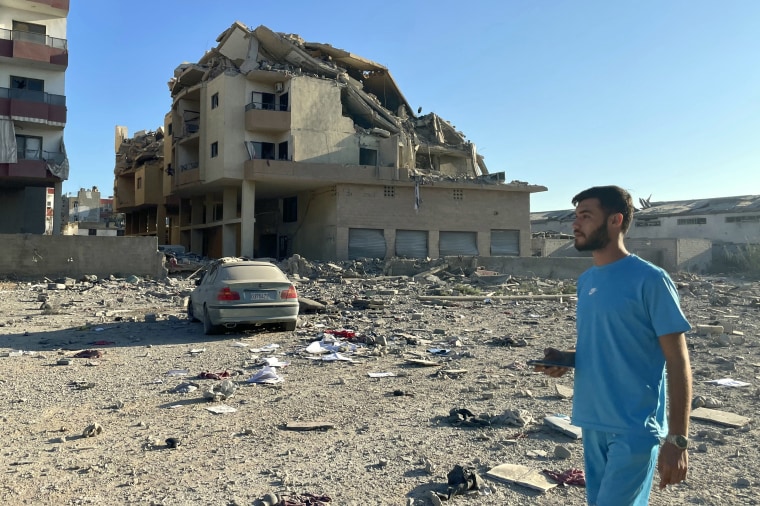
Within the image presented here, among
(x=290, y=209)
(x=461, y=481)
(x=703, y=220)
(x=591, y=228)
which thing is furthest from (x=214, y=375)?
(x=703, y=220)

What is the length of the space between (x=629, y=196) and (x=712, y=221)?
57117 millimetres

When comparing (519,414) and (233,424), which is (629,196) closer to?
(519,414)

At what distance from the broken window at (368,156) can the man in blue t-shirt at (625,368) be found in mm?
37392

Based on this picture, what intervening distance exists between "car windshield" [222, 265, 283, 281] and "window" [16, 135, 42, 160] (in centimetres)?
2551

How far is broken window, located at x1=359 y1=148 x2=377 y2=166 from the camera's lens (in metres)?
39.7

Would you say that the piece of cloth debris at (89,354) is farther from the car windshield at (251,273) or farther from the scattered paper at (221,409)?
the scattered paper at (221,409)

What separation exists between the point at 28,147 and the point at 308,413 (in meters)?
31.9

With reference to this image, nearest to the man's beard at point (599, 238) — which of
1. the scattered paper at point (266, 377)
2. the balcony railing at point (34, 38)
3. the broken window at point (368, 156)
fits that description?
the scattered paper at point (266, 377)

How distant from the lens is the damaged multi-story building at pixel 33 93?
99.3 feet


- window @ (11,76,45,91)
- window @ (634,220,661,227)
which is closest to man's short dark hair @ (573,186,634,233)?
window @ (11,76,45,91)

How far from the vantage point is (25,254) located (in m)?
22.4

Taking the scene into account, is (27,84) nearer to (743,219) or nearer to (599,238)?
(599,238)

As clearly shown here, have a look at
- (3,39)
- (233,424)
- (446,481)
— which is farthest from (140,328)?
(3,39)

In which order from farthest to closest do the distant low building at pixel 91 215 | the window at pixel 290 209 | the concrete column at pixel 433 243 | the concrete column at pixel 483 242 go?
the distant low building at pixel 91 215 < the window at pixel 290 209 < the concrete column at pixel 483 242 < the concrete column at pixel 433 243
